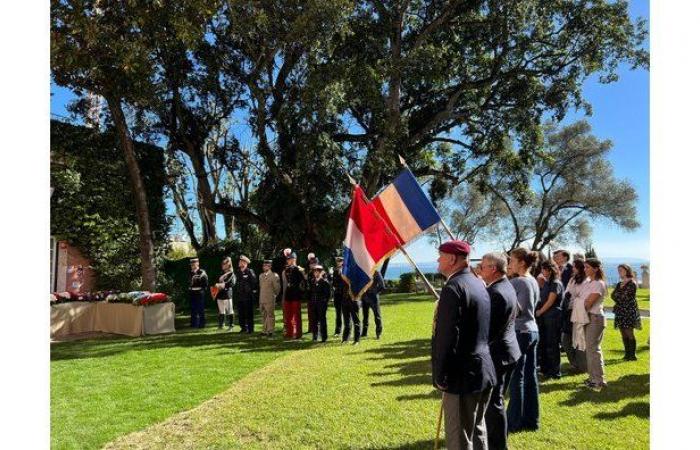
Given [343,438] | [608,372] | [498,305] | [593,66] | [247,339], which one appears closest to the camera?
[498,305]

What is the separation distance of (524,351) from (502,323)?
109 cm

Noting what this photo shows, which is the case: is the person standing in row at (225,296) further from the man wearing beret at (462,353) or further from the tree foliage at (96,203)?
the man wearing beret at (462,353)

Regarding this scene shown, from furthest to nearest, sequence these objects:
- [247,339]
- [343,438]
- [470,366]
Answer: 1. [247,339]
2. [343,438]
3. [470,366]

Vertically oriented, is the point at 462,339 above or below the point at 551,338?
above

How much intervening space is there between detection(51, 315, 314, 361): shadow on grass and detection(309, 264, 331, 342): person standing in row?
38cm

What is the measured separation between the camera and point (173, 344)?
1191 centimetres

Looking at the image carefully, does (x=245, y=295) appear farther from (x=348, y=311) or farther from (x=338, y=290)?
(x=348, y=311)

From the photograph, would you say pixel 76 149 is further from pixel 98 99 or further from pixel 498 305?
pixel 498 305

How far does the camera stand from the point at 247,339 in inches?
493

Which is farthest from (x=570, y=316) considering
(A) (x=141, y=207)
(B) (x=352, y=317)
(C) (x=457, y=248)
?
(A) (x=141, y=207)

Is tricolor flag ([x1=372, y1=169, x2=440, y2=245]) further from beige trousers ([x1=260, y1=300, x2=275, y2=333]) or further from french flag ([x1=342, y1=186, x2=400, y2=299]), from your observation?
beige trousers ([x1=260, y1=300, x2=275, y2=333])

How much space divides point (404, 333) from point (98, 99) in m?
13.6

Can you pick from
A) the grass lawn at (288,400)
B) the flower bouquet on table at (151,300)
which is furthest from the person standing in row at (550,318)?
the flower bouquet on table at (151,300)

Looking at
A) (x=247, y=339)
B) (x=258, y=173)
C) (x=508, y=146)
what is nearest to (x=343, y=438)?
(x=247, y=339)
